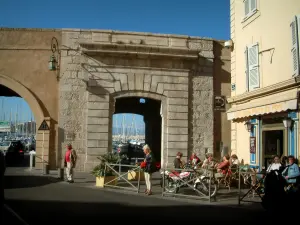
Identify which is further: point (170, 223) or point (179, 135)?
point (179, 135)

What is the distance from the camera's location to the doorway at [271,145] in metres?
12.6

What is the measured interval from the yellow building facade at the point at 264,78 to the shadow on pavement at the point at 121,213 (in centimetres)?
375

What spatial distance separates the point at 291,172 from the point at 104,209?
15.5 ft

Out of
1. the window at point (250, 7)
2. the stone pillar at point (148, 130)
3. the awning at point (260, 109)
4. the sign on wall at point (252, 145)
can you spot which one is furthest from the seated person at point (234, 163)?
the stone pillar at point (148, 130)

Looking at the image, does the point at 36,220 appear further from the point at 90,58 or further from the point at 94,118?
the point at 90,58

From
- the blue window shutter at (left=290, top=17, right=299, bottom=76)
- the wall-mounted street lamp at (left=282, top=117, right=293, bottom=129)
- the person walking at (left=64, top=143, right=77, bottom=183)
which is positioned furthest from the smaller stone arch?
the blue window shutter at (left=290, top=17, right=299, bottom=76)

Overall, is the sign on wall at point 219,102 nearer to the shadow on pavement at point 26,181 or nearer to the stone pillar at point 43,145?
the shadow on pavement at point 26,181

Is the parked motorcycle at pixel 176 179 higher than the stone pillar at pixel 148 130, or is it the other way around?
the stone pillar at pixel 148 130

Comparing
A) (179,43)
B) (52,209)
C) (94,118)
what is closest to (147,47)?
(179,43)

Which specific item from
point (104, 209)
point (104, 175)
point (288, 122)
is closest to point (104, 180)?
point (104, 175)

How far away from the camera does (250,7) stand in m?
13.7

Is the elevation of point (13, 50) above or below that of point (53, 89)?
above

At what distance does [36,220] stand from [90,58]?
11032 mm

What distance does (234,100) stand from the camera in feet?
48.1
